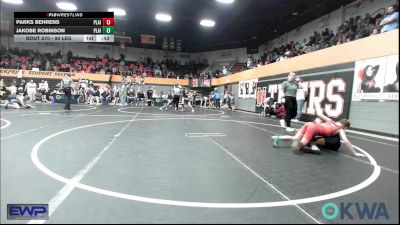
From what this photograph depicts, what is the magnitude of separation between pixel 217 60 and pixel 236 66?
4.08 m

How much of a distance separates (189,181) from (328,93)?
27.2ft

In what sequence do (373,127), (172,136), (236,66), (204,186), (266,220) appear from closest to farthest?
(266,220)
(204,186)
(172,136)
(373,127)
(236,66)

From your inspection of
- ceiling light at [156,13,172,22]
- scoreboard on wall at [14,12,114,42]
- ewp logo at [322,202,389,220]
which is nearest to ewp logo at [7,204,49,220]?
ewp logo at [322,202,389,220]

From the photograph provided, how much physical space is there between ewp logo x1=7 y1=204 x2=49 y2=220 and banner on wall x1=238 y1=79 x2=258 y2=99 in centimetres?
1514

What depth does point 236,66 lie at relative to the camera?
25.1 metres

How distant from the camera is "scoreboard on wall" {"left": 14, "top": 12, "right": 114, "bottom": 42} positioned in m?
2.67

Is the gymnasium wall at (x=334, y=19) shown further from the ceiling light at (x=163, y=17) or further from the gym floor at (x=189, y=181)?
the gym floor at (x=189, y=181)

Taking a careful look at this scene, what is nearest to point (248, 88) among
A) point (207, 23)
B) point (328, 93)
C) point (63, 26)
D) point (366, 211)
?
point (207, 23)

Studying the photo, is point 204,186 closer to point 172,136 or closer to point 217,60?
point 172,136

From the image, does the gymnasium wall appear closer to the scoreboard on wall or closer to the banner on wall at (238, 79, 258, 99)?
the banner on wall at (238, 79, 258, 99)

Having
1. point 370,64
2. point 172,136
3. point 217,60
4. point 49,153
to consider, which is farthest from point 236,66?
point 49,153

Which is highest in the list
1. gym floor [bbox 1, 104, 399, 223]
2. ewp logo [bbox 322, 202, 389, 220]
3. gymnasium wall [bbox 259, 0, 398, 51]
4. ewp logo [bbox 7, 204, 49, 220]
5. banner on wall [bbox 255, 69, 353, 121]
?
gymnasium wall [bbox 259, 0, 398, 51]

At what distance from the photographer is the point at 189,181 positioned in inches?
104

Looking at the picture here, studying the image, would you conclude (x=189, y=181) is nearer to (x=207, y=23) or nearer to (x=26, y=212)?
(x=26, y=212)
